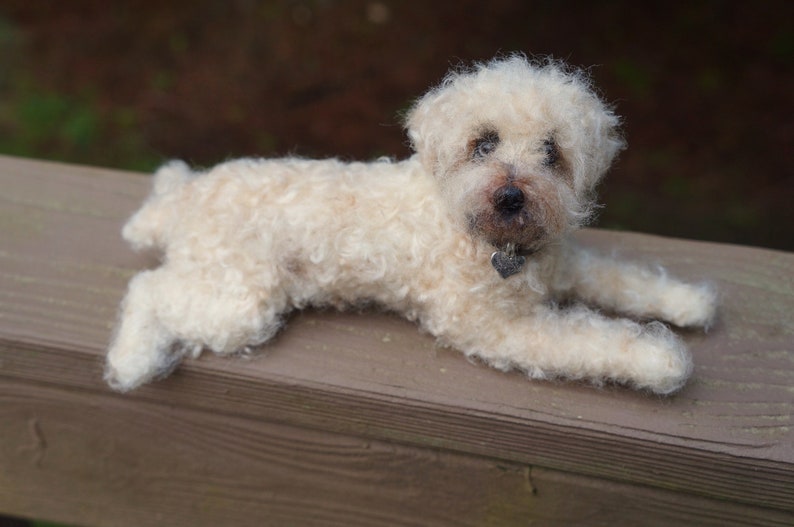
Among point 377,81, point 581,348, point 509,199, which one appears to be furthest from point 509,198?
point 377,81

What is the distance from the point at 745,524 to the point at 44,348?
1340 millimetres

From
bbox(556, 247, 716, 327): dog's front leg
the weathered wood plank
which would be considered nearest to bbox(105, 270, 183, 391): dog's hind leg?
the weathered wood plank

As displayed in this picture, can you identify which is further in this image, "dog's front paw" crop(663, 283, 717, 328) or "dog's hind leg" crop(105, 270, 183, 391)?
"dog's front paw" crop(663, 283, 717, 328)

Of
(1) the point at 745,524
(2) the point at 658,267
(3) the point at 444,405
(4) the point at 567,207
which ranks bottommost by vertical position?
(1) the point at 745,524

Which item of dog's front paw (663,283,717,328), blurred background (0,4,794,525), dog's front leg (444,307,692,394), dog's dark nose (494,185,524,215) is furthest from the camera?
blurred background (0,4,794,525)

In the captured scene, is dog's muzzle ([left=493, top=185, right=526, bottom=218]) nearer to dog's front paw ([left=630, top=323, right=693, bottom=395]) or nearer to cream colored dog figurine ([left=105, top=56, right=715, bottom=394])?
cream colored dog figurine ([left=105, top=56, right=715, bottom=394])

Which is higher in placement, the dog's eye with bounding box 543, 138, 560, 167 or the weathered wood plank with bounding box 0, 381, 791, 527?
the dog's eye with bounding box 543, 138, 560, 167

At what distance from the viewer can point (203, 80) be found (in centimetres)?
444

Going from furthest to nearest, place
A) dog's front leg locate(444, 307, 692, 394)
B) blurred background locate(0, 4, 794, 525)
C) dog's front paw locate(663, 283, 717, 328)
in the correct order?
blurred background locate(0, 4, 794, 525), dog's front paw locate(663, 283, 717, 328), dog's front leg locate(444, 307, 692, 394)

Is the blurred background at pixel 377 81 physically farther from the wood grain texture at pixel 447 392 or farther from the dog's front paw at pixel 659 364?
the dog's front paw at pixel 659 364

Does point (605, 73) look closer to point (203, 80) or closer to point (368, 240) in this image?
point (203, 80)

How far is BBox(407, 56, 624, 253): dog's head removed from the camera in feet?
4.22

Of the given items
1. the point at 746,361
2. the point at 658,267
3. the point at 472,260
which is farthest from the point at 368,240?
the point at 746,361

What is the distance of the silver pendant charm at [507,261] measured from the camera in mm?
1369
